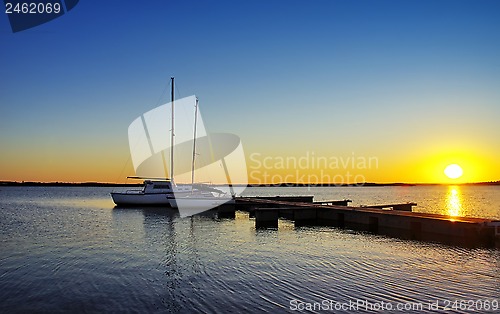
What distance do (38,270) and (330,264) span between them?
11501 millimetres

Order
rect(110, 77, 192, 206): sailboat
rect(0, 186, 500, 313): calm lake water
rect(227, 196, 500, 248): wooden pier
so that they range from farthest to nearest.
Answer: rect(110, 77, 192, 206): sailboat → rect(227, 196, 500, 248): wooden pier → rect(0, 186, 500, 313): calm lake water

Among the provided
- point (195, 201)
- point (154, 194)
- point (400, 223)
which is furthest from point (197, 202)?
point (400, 223)

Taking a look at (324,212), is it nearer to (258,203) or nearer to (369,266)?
(258,203)

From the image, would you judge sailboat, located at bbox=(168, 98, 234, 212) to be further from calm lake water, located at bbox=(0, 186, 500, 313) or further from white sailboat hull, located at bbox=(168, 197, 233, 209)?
calm lake water, located at bbox=(0, 186, 500, 313)

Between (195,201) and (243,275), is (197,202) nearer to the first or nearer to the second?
(195,201)

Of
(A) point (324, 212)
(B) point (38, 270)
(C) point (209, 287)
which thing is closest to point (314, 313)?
(C) point (209, 287)

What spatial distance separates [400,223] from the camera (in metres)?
28.1

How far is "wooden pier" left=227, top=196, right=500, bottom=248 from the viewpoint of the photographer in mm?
22500

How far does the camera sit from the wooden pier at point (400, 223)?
2250 cm

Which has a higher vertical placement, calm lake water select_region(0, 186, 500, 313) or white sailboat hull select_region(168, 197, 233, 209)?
white sailboat hull select_region(168, 197, 233, 209)

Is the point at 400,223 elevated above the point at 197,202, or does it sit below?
below

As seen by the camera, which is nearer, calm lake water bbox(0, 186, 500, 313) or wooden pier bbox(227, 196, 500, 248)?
calm lake water bbox(0, 186, 500, 313)

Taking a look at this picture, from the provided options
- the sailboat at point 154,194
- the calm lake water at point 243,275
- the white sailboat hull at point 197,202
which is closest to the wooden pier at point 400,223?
the calm lake water at point 243,275

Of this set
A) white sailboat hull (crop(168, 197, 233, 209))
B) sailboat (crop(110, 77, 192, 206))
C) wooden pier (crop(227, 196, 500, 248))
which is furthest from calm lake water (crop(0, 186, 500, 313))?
sailboat (crop(110, 77, 192, 206))
